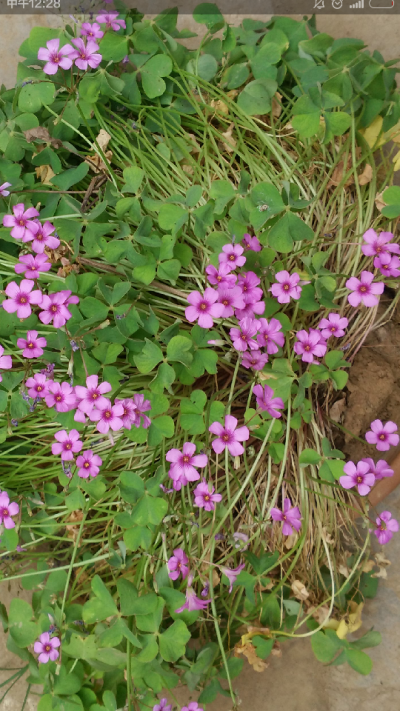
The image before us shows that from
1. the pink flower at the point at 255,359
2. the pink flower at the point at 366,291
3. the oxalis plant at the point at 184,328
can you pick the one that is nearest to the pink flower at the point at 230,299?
the oxalis plant at the point at 184,328

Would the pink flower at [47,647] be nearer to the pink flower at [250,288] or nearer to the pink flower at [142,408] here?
the pink flower at [142,408]

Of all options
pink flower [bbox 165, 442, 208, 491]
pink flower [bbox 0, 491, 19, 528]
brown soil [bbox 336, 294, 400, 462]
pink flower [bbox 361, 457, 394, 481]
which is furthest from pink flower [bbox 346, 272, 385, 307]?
pink flower [bbox 0, 491, 19, 528]

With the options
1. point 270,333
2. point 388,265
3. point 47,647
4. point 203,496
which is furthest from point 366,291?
point 47,647

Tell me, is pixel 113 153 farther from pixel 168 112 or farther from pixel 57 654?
pixel 57 654

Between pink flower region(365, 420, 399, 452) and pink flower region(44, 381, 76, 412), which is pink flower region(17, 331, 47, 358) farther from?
pink flower region(365, 420, 399, 452)

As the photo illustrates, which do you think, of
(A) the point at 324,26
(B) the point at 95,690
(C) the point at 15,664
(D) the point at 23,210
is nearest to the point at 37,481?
(B) the point at 95,690

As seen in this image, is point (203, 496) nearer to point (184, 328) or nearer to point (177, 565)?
point (177, 565)
